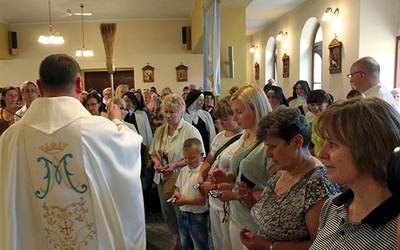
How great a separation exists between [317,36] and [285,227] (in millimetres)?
7931

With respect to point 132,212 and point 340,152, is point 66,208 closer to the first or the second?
point 132,212

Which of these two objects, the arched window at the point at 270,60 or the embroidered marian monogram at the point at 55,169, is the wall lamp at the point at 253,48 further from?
the embroidered marian monogram at the point at 55,169

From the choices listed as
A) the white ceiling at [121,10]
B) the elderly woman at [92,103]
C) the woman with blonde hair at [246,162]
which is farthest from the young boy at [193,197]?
the white ceiling at [121,10]

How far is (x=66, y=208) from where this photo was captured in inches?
63.4

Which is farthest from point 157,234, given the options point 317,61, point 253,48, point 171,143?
point 253,48

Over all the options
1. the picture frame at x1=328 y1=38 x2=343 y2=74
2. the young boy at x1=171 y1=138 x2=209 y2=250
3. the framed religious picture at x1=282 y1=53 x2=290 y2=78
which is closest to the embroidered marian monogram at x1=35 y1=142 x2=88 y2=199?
the young boy at x1=171 y1=138 x2=209 y2=250

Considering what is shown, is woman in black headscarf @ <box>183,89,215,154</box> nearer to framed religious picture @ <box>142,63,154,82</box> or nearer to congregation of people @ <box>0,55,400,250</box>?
congregation of people @ <box>0,55,400,250</box>

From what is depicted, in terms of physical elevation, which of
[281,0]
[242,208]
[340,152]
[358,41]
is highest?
[281,0]

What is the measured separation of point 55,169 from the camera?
1.59 metres

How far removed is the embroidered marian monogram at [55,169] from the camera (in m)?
1.58

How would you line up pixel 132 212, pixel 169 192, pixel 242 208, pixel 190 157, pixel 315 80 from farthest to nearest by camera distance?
pixel 315 80, pixel 169 192, pixel 190 157, pixel 242 208, pixel 132 212

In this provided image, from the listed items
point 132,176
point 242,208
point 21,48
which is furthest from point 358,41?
point 21,48

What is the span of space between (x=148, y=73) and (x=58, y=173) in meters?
10.3

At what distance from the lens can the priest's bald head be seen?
1.55m
